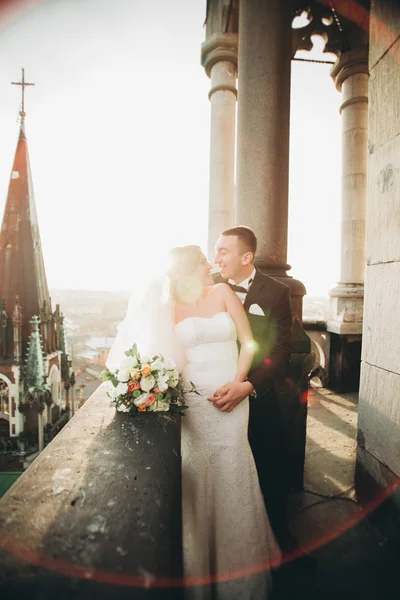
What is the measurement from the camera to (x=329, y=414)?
5578 mm

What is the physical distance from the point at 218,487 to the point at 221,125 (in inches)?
285

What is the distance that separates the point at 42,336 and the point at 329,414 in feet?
129

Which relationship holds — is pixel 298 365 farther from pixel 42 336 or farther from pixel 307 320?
pixel 42 336

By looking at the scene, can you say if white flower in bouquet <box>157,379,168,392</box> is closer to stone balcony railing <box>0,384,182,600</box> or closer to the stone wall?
stone balcony railing <box>0,384,182,600</box>

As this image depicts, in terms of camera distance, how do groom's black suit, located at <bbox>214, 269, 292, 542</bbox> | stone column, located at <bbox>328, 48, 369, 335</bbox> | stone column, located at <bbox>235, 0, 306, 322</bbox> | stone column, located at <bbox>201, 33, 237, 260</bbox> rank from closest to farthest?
groom's black suit, located at <bbox>214, 269, 292, 542</bbox> < stone column, located at <bbox>235, 0, 306, 322</bbox> < stone column, located at <bbox>201, 33, 237, 260</bbox> < stone column, located at <bbox>328, 48, 369, 335</bbox>

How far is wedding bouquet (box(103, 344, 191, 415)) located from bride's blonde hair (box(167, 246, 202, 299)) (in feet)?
2.36

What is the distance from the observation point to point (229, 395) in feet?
8.40

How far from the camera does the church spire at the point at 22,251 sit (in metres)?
38.1

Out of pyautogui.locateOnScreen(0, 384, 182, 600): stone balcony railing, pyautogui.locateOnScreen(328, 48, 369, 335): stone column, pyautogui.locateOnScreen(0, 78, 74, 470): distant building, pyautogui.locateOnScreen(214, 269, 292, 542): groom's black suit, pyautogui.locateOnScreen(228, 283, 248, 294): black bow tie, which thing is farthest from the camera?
pyautogui.locateOnScreen(0, 78, 74, 470): distant building

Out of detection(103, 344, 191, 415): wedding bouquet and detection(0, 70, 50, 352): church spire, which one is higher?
detection(0, 70, 50, 352): church spire

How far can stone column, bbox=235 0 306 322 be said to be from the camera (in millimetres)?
3939

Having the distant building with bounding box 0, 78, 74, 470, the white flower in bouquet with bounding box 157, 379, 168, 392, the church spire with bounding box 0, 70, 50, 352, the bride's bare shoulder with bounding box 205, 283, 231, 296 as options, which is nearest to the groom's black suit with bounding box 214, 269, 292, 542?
the bride's bare shoulder with bounding box 205, 283, 231, 296

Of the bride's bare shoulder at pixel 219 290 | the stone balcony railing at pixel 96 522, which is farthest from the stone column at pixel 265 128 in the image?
the stone balcony railing at pixel 96 522

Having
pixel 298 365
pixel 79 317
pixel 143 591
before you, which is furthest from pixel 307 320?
pixel 79 317
